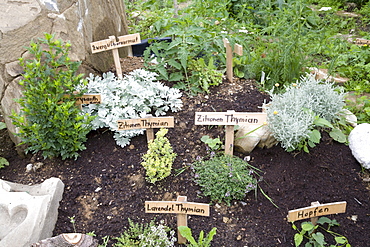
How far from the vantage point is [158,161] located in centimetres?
286

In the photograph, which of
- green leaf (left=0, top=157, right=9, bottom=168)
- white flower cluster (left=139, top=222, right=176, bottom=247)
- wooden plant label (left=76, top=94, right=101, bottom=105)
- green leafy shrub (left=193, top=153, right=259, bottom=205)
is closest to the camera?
white flower cluster (left=139, top=222, right=176, bottom=247)

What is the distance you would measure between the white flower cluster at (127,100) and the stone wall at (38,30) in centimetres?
39

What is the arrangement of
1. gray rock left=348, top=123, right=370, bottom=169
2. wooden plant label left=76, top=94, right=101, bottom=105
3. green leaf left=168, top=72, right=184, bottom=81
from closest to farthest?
gray rock left=348, top=123, right=370, bottom=169 → wooden plant label left=76, top=94, right=101, bottom=105 → green leaf left=168, top=72, right=184, bottom=81

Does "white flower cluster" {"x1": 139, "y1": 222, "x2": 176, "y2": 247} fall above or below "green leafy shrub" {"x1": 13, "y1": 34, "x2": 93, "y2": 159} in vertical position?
below

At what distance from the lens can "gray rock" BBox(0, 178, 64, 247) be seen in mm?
2451

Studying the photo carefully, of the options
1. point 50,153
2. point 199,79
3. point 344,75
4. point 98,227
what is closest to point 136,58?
point 199,79

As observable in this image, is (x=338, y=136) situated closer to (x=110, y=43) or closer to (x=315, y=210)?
(x=315, y=210)

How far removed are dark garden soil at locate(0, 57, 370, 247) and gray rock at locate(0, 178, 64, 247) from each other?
13 centimetres

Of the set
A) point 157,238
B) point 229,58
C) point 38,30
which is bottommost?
point 157,238

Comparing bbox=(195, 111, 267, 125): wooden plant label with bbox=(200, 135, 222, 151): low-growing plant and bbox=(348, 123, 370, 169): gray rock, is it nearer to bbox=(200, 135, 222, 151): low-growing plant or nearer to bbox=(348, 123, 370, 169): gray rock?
bbox=(200, 135, 222, 151): low-growing plant

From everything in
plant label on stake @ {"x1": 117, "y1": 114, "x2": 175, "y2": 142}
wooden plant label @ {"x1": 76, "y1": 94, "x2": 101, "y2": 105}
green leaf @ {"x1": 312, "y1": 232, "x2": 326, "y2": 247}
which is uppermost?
wooden plant label @ {"x1": 76, "y1": 94, "x2": 101, "y2": 105}

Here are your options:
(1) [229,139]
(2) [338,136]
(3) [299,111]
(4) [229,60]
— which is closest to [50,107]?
(1) [229,139]

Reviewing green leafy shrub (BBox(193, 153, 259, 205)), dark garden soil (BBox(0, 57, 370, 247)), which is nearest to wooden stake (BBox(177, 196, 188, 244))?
dark garden soil (BBox(0, 57, 370, 247))

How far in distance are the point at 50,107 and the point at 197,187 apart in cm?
142
